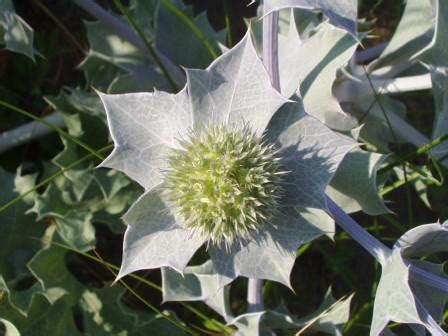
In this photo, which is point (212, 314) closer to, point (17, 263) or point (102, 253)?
point (102, 253)

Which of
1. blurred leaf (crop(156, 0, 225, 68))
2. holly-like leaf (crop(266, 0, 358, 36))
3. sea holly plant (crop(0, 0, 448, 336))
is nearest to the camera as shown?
holly-like leaf (crop(266, 0, 358, 36))

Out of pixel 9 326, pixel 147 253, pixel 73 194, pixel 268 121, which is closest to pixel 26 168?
pixel 73 194

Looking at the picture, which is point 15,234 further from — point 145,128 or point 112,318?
point 145,128

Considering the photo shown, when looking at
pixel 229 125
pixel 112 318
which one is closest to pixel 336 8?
pixel 229 125

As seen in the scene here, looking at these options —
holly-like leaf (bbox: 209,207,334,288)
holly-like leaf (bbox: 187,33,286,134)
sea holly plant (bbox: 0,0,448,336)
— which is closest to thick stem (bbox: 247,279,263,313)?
sea holly plant (bbox: 0,0,448,336)

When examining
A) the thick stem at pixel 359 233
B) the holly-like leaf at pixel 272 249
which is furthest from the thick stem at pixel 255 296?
the thick stem at pixel 359 233

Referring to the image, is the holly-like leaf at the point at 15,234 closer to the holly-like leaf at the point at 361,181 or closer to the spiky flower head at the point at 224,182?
→ the spiky flower head at the point at 224,182

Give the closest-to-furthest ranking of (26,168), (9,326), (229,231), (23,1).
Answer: (229,231), (9,326), (26,168), (23,1)

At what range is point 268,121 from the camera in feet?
3.66

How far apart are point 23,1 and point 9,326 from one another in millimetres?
1098

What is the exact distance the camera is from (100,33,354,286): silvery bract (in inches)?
43.7

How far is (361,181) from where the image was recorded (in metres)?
1.27

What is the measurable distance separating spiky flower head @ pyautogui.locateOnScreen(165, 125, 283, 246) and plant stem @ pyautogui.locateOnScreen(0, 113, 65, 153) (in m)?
0.71

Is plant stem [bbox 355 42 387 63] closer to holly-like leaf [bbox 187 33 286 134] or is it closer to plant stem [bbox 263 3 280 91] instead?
plant stem [bbox 263 3 280 91]
